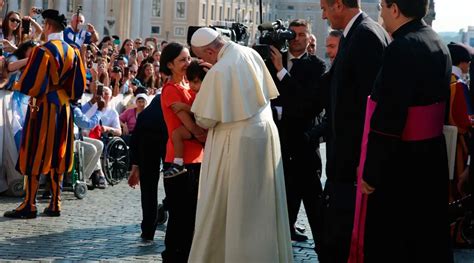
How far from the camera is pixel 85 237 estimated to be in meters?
9.69

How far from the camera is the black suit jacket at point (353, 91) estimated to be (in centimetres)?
616

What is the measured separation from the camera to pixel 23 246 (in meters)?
9.06

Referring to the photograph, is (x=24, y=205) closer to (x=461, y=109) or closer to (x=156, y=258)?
(x=156, y=258)

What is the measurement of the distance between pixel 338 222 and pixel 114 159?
29.2ft

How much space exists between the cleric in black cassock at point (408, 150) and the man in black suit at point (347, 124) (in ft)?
1.40

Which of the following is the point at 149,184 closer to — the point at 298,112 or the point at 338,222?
the point at 298,112

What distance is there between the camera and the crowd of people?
5.62 metres

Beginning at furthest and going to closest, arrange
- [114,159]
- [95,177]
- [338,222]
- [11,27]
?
[114,159] → [11,27] → [95,177] → [338,222]

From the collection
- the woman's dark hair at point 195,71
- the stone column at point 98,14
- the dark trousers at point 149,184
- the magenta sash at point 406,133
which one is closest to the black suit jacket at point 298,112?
the woman's dark hair at point 195,71

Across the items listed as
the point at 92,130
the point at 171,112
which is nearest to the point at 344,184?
the point at 171,112

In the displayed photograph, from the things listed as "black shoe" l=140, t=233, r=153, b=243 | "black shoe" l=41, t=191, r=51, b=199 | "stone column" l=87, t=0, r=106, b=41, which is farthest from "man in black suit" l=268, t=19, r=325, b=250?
"stone column" l=87, t=0, r=106, b=41

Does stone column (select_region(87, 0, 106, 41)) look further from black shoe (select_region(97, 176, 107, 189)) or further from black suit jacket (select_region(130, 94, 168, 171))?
black suit jacket (select_region(130, 94, 168, 171))

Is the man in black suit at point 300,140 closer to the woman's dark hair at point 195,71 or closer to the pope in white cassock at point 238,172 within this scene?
the woman's dark hair at point 195,71

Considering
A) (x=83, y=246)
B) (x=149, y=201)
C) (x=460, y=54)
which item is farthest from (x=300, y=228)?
(x=460, y=54)
